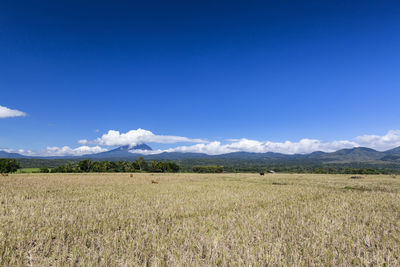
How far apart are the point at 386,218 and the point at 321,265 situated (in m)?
8.15

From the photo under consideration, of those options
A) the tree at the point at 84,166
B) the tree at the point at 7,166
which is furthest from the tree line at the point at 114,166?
the tree at the point at 7,166

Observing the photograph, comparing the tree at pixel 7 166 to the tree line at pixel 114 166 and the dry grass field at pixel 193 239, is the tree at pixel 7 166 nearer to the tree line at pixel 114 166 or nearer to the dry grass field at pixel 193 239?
the tree line at pixel 114 166

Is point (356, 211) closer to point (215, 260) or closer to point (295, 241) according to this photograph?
point (295, 241)

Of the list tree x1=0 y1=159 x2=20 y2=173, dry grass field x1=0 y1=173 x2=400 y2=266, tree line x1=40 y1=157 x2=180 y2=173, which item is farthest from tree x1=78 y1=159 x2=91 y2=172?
dry grass field x1=0 y1=173 x2=400 y2=266

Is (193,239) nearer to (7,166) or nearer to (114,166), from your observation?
(7,166)

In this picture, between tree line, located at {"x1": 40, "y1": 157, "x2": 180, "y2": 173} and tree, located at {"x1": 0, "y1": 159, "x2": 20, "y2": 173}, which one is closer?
tree, located at {"x1": 0, "y1": 159, "x2": 20, "y2": 173}

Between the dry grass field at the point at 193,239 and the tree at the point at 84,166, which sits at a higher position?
the dry grass field at the point at 193,239

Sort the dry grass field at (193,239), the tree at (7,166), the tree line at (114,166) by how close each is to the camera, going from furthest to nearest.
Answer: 1. the tree line at (114,166)
2. the tree at (7,166)
3. the dry grass field at (193,239)

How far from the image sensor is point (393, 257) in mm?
5691

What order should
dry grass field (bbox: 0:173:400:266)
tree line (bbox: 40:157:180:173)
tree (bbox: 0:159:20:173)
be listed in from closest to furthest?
dry grass field (bbox: 0:173:400:266)
tree (bbox: 0:159:20:173)
tree line (bbox: 40:157:180:173)

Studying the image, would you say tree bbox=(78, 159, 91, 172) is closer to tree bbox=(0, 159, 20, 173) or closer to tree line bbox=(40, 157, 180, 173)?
tree line bbox=(40, 157, 180, 173)

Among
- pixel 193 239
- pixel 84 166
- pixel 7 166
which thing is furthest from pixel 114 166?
pixel 193 239

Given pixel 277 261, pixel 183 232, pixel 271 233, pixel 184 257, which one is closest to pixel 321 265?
pixel 277 261

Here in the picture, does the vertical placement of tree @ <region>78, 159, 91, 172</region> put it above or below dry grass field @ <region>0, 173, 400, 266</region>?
below
